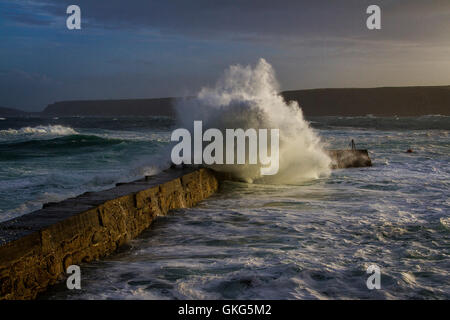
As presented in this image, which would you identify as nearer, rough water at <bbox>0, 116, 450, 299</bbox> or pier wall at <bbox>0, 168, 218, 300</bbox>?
pier wall at <bbox>0, 168, 218, 300</bbox>

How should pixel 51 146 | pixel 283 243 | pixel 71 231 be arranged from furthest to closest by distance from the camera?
pixel 51 146
pixel 283 243
pixel 71 231

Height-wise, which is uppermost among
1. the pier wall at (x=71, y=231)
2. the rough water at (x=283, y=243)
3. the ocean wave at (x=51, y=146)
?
the ocean wave at (x=51, y=146)

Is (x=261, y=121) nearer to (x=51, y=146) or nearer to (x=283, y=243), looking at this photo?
(x=283, y=243)

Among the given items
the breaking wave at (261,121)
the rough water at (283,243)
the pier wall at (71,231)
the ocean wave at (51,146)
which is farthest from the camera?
the ocean wave at (51,146)

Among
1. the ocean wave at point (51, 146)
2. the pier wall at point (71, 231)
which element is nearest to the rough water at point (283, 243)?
the pier wall at point (71, 231)

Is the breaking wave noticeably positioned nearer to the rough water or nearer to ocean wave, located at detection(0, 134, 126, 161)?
the rough water

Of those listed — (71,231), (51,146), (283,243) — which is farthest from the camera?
(51,146)

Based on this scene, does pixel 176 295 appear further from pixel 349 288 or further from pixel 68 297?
pixel 349 288

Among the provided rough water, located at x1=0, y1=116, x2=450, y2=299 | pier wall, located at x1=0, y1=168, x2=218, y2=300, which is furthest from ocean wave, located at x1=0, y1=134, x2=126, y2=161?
pier wall, located at x1=0, y1=168, x2=218, y2=300

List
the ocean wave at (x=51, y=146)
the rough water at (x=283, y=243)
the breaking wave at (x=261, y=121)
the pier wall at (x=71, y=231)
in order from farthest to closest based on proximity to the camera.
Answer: the ocean wave at (x=51, y=146) < the breaking wave at (x=261, y=121) < the rough water at (x=283, y=243) < the pier wall at (x=71, y=231)

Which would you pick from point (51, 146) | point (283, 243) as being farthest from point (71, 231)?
point (51, 146)

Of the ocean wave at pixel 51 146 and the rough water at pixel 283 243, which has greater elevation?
the ocean wave at pixel 51 146

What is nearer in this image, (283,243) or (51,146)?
(283,243)

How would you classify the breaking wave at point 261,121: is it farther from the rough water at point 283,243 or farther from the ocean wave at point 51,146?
the ocean wave at point 51,146
